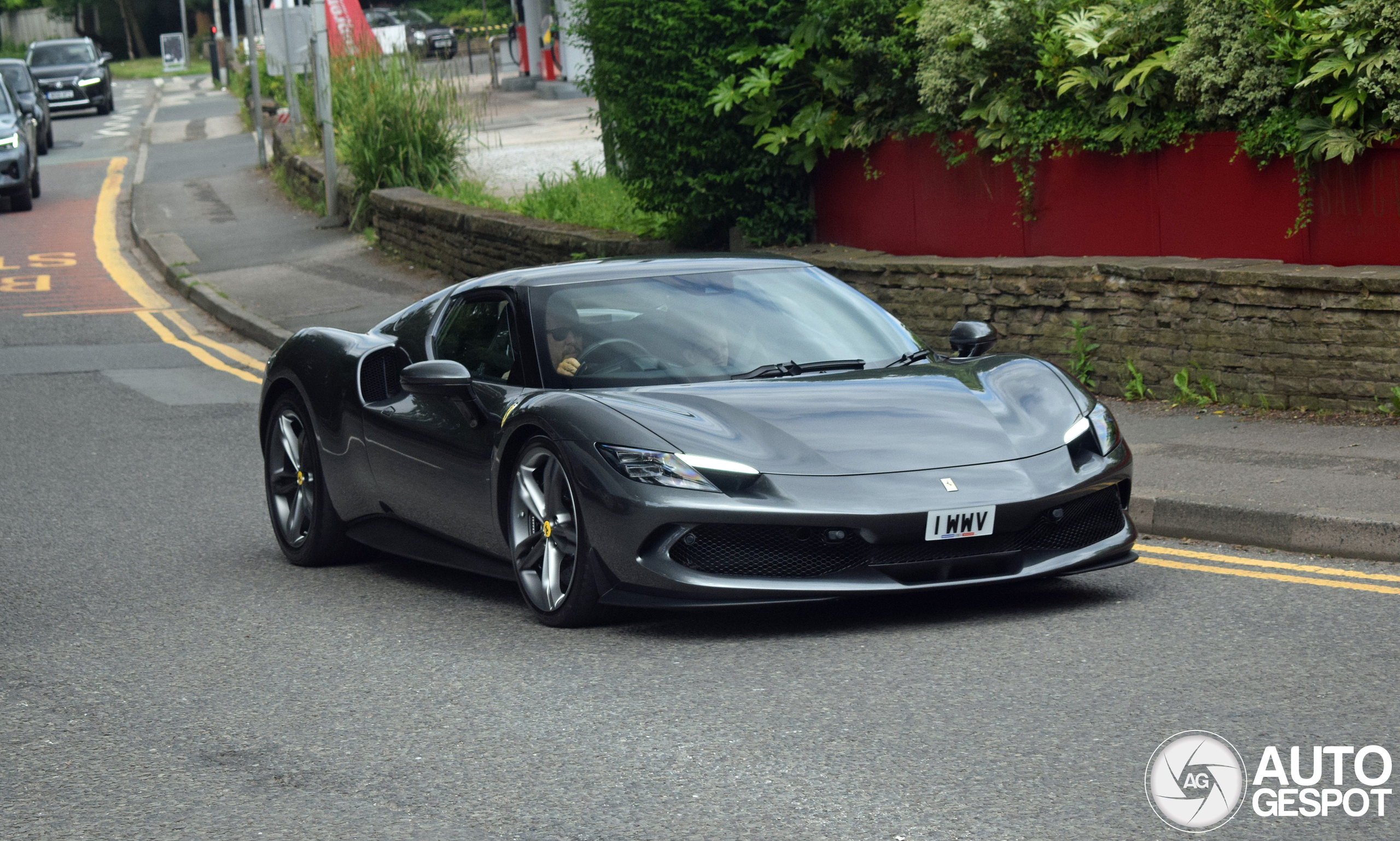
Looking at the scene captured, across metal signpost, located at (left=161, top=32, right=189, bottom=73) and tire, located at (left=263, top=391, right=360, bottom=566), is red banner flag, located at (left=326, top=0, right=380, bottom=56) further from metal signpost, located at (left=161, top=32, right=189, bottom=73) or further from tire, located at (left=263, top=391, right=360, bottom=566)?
metal signpost, located at (left=161, top=32, right=189, bottom=73)

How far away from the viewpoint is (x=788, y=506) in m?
5.93

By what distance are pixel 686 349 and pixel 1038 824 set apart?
3.12m

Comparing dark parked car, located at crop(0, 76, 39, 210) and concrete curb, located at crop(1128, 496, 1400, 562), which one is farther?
dark parked car, located at crop(0, 76, 39, 210)

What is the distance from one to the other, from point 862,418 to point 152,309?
1492 cm

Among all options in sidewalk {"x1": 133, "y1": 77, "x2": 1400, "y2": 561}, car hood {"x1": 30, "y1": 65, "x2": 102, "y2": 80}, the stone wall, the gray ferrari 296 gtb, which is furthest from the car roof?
car hood {"x1": 30, "y1": 65, "x2": 102, "y2": 80}

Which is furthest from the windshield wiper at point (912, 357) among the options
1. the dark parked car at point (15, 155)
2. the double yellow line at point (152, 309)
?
the dark parked car at point (15, 155)

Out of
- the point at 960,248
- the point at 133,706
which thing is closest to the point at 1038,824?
the point at 133,706

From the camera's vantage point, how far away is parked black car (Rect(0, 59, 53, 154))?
36.8 m

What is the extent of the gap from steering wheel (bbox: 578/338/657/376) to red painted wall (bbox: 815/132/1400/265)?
15.8ft

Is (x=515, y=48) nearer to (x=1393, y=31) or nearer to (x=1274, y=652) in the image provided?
(x=1393, y=31)

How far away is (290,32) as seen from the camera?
2438 cm

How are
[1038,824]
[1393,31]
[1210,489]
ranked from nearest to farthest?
[1038,824] < [1210,489] < [1393,31]

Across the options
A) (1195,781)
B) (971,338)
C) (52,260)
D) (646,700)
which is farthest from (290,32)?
(1195,781)

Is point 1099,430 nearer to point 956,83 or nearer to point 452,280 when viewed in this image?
point 956,83
